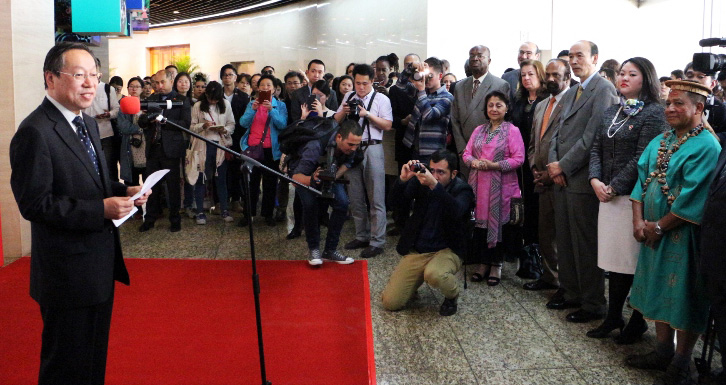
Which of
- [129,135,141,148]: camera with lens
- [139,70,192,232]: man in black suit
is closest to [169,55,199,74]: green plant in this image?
[129,135,141,148]: camera with lens

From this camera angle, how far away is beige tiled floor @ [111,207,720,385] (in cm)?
301

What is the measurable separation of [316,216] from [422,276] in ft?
4.10

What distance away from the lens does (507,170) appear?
439 cm

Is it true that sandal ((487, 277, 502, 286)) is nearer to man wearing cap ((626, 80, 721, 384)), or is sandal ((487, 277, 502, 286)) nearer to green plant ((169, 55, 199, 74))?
man wearing cap ((626, 80, 721, 384))

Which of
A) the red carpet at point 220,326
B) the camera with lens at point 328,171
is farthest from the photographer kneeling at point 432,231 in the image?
the camera with lens at point 328,171

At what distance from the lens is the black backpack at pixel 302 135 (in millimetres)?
4934

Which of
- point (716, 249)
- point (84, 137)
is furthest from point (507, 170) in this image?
point (84, 137)

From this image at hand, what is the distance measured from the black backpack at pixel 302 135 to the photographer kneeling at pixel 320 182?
32 millimetres

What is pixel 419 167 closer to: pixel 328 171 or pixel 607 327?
pixel 328 171

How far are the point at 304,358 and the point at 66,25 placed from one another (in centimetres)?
562

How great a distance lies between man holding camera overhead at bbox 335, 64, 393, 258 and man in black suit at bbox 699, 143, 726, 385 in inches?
119

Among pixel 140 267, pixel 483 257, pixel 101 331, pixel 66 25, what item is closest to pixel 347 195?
pixel 483 257

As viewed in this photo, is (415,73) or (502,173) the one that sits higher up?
(415,73)

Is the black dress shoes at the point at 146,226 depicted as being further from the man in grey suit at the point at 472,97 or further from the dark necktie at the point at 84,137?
the dark necktie at the point at 84,137
